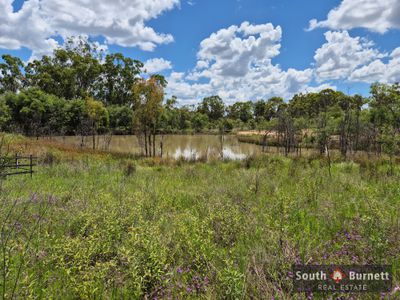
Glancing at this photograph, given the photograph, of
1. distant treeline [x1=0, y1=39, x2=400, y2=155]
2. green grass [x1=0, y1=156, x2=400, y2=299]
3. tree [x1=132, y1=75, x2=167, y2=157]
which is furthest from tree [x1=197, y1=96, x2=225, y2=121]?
green grass [x1=0, y1=156, x2=400, y2=299]

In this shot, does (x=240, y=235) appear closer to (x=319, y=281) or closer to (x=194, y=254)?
(x=194, y=254)

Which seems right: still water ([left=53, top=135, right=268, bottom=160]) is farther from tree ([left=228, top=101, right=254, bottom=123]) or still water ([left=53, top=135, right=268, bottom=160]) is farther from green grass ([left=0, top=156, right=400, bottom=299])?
tree ([left=228, top=101, right=254, bottom=123])

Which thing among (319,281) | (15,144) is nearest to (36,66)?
(15,144)

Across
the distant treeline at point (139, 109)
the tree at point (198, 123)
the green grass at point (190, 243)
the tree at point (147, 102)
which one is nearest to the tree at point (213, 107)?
the distant treeline at point (139, 109)

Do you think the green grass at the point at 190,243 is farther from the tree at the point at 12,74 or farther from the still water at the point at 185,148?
the tree at the point at 12,74

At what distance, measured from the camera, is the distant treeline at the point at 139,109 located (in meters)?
19.4

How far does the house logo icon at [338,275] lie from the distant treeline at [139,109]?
12.3 m

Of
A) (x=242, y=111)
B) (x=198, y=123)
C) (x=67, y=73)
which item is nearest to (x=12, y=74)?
(x=67, y=73)

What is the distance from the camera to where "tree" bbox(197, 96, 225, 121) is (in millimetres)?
85875

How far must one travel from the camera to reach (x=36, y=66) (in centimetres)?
5225
